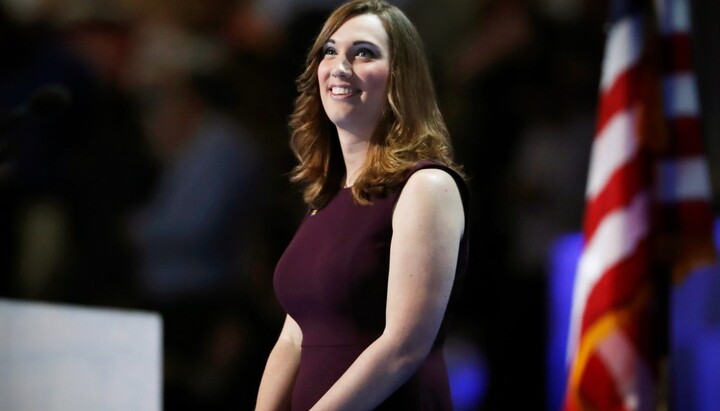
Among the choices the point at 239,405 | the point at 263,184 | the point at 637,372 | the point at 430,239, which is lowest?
the point at 239,405

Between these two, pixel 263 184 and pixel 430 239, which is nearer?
pixel 430 239

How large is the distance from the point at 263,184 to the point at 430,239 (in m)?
1.30

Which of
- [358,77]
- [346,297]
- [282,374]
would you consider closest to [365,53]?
[358,77]

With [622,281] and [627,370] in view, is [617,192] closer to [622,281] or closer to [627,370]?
[622,281]

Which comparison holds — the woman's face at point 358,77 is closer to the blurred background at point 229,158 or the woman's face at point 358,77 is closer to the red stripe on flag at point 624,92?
the blurred background at point 229,158

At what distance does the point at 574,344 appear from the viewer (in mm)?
2340

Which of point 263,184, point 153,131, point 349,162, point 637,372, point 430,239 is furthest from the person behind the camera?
point 153,131

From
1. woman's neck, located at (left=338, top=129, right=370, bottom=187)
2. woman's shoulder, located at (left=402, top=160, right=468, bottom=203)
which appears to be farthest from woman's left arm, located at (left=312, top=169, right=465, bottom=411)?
woman's neck, located at (left=338, top=129, right=370, bottom=187)

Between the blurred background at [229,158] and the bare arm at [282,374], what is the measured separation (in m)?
0.80

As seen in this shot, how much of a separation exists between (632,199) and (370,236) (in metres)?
1.07

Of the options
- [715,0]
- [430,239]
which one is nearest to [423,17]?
[715,0]

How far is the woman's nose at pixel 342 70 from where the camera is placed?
1.57 metres

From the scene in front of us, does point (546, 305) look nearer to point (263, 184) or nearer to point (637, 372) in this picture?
point (637, 372)

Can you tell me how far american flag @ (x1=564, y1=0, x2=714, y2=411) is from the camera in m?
2.27
